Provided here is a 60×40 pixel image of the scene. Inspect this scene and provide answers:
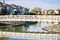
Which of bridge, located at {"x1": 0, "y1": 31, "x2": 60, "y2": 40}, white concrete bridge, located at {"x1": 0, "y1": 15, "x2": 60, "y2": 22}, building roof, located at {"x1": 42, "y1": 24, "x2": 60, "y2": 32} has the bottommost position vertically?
bridge, located at {"x1": 0, "y1": 31, "x2": 60, "y2": 40}

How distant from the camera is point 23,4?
1543 mm

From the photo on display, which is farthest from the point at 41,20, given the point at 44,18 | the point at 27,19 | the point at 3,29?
the point at 3,29

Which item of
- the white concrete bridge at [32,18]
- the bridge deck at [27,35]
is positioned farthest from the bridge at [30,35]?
the white concrete bridge at [32,18]

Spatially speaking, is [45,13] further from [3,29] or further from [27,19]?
[3,29]

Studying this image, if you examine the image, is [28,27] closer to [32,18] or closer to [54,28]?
[32,18]

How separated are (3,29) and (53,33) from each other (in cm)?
51

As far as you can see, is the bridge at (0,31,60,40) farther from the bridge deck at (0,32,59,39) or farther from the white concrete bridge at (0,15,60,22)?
the white concrete bridge at (0,15,60,22)

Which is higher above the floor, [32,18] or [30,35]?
[32,18]

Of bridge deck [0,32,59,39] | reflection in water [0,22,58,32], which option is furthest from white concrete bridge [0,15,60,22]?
bridge deck [0,32,59,39]

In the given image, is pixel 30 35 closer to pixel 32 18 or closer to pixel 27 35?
pixel 27 35

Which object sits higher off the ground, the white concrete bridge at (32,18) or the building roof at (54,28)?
the white concrete bridge at (32,18)

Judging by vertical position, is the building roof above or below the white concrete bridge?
below

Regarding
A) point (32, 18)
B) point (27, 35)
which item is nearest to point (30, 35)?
point (27, 35)

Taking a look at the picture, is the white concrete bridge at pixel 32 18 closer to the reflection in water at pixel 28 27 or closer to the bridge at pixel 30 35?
the reflection in water at pixel 28 27
